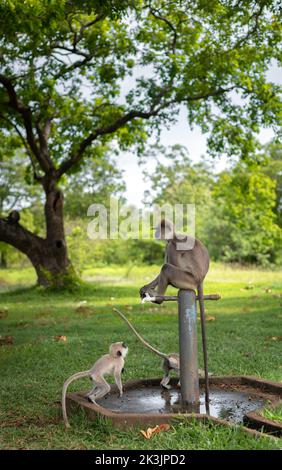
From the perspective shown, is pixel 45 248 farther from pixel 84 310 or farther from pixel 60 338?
pixel 60 338

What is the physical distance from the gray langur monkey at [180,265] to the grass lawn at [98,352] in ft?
3.76

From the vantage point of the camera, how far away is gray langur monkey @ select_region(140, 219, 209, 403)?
4.88 m

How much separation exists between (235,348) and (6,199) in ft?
103

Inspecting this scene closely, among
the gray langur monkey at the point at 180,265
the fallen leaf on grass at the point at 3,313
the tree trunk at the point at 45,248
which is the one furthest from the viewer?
the tree trunk at the point at 45,248

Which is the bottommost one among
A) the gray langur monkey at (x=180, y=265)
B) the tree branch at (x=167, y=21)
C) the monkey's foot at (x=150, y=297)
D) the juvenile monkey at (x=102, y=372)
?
the juvenile monkey at (x=102, y=372)

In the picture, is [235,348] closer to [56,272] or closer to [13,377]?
[13,377]

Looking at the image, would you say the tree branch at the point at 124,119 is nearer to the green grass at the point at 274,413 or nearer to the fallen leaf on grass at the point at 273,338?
the fallen leaf on grass at the point at 273,338

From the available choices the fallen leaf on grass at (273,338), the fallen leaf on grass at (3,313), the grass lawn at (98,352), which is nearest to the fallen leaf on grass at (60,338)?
the grass lawn at (98,352)

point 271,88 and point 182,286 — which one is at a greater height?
point 271,88

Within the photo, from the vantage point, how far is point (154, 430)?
4277 millimetres

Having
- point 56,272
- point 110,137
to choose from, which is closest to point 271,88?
point 110,137

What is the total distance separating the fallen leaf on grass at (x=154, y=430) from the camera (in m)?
4.22

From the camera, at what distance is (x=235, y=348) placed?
7887mm

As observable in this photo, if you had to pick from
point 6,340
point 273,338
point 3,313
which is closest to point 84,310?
point 3,313
